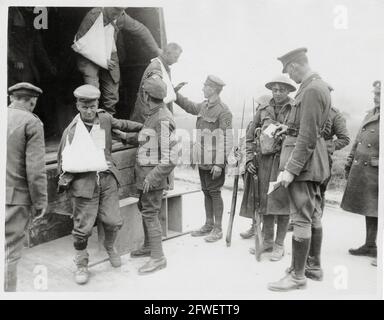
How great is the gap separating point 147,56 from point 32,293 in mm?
2913

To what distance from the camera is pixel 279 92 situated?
14.6ft

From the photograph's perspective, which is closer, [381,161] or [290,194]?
[290,194]

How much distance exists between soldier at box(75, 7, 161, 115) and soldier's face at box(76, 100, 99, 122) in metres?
0.88

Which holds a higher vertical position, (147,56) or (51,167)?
(147,56)

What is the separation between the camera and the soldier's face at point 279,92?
445 cm

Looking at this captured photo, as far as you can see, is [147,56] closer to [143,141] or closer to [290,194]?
[143,141]

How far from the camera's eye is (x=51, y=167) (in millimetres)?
4535

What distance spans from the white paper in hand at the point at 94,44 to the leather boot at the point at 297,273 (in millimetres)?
2612

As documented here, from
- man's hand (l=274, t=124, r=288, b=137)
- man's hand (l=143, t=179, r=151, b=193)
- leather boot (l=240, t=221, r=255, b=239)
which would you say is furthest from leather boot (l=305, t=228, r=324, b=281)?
man's hand (l=143, t=179, r=151, b=193)

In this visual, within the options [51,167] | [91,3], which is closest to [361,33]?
[91,3]

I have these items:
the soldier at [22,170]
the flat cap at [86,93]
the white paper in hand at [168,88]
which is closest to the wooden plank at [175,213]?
the white paper in hand at [168,88]

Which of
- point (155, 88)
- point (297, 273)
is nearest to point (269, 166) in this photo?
point (297, 273)

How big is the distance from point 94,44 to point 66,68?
4.27 ft

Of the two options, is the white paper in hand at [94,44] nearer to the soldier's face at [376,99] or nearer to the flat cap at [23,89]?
the flat cap at [23,89]
